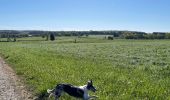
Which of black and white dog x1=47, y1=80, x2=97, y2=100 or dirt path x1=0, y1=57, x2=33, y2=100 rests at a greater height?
black and white dog x1=47, y1=80, x2=97, y2=100

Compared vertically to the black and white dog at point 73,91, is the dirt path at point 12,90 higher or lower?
lower

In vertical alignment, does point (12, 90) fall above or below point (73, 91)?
below

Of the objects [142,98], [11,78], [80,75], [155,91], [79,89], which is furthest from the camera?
[11,78]

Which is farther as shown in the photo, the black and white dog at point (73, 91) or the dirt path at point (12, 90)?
the dirt path at point (12, 90)

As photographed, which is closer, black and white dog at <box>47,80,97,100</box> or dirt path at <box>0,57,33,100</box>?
black and white dog at <box>47,80,97,100</box>

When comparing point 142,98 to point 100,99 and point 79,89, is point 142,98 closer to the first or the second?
point 100,99

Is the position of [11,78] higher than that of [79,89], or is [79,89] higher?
[79,89]

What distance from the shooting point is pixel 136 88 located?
12.7 meters

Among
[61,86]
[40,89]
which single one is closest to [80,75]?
[40,89]

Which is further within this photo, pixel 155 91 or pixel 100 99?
pixel 155 91

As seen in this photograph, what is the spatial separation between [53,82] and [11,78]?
432 cm

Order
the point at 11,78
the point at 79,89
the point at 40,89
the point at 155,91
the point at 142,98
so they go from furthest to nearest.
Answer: the point at 11,78 < the point at 40,89 < the point at 155,91 < the point at 142,98 < the point at 79,89

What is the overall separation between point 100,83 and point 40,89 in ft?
8.60

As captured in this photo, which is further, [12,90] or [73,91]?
[12,90]
